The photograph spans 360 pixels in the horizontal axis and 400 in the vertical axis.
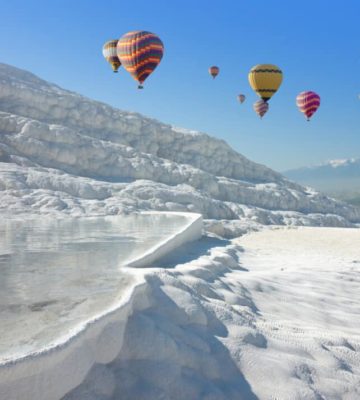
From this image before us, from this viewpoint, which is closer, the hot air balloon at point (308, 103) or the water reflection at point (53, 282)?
the water reflection at point (53, 282)

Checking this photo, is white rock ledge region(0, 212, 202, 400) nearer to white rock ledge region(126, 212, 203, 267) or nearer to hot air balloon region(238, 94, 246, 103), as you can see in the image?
white rock ledge region(126, 212, 203, 267)

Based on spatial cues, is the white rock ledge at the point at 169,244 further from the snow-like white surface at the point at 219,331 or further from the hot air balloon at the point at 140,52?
the hot air balloon at the point at 140,52

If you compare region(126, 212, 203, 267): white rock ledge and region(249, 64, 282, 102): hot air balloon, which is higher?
region(249, 64, 282, 102): hot air balloon

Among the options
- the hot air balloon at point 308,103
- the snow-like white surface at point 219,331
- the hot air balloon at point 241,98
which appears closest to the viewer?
the snow-like white surface at point 219,331

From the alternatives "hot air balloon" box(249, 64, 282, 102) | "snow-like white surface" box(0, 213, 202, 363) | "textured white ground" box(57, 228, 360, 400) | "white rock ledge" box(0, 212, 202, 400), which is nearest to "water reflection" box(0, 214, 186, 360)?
"snow-like white surface" box(0, 213, 202, 363)

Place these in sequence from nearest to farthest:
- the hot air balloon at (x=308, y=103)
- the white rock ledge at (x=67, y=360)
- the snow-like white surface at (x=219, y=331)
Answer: the white rock ledge at (x=67, y=360) < the snow-like white surface at (x=219, y=331) < the hot air balloon at (x=308, y=103)

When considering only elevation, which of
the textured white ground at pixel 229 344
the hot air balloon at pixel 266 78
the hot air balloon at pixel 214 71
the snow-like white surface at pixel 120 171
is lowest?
the textured white ground at pixel 229 344

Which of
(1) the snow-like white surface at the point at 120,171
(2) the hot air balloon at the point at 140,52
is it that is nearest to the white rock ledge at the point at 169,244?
(1) the snow-like white surface at the point at 120,171
